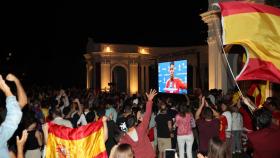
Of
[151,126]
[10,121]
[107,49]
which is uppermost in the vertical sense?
[107,49]

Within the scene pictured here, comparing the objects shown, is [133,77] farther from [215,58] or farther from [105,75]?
[215,58]

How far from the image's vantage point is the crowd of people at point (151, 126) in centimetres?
482

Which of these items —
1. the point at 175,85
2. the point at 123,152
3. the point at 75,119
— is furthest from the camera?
the point at 175,85

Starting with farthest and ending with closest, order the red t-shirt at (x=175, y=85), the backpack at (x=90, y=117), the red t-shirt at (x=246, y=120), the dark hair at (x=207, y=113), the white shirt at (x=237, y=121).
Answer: the red t-shirt at (x=175, y=85) < the white shirt at (x=237, y=121) < the red t-shirt at (x=246, y=120) < the backpack at (x=90, y=117) < the dark hair at (x=207, y=113)

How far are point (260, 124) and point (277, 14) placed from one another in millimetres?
2105

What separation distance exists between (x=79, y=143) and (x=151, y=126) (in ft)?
17.2

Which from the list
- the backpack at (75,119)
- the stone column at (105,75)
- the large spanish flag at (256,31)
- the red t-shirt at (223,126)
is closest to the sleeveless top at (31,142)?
the backpack at (75,119)

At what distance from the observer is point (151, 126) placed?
12250 mm

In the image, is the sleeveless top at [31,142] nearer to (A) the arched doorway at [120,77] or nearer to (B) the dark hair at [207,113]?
(B) the dark hair at [207,113]

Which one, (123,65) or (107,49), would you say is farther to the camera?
(123,65)

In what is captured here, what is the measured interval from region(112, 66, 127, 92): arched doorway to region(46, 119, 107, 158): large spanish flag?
1479 inches

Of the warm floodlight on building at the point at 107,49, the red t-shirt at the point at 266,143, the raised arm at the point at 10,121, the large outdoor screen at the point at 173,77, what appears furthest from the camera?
the warm floodlight on building at the point at 107,49

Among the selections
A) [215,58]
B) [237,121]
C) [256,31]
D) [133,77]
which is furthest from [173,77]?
[133,77]

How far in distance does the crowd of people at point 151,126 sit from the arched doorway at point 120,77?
30250mm
